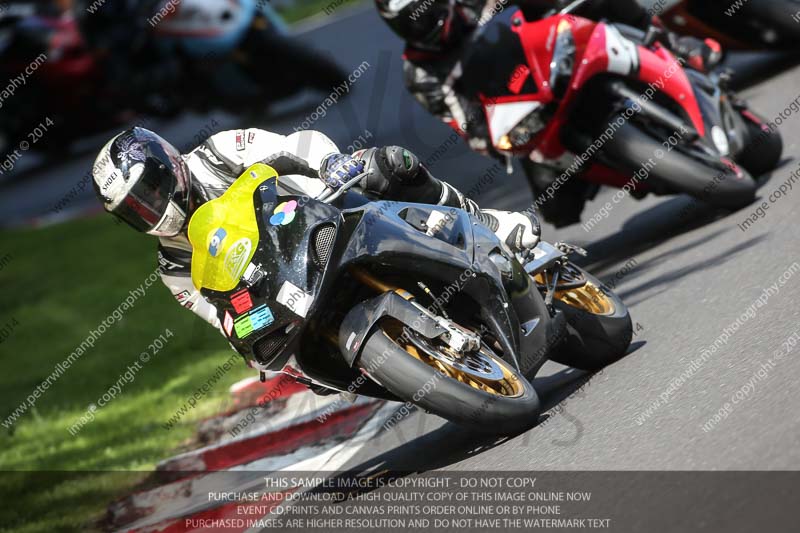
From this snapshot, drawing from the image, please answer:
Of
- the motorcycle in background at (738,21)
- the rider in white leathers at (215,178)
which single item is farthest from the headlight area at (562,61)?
the motorcycle in background at (738,21)

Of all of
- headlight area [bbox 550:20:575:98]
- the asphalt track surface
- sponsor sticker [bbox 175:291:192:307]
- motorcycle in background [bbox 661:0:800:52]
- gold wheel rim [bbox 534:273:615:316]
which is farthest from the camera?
motorcycle in background [bbox 661:0:800:52]

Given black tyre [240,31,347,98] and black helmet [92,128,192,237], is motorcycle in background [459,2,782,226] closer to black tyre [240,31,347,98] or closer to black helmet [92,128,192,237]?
black helmet [92,128,192,237]

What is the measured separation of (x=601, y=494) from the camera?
4.48 m

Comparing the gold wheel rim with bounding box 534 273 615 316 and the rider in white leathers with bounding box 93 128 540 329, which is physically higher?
the rider in white leathers with bounding box 93 128 540 329

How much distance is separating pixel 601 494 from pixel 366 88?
13.0 m

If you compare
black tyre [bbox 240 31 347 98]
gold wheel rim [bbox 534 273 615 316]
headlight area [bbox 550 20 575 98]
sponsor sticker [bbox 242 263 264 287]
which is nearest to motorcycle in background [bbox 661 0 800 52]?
headlight area [bbox 550 20 575 98]

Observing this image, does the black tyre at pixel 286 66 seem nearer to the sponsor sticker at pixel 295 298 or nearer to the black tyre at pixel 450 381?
the black tyre at pixel 450 381

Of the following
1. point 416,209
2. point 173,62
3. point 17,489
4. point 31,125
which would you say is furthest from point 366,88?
point 416,209

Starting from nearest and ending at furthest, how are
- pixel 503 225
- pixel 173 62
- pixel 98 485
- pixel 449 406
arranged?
pixel 449 406 → pixel 503 225 → pixel 98 485 → pixel 173 62

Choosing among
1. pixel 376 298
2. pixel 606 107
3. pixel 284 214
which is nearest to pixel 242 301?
pixel 284 214

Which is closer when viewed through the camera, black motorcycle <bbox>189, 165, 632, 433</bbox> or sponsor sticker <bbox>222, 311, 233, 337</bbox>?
black motorcycle <bbox>189, 165, 632, 433</bbox>

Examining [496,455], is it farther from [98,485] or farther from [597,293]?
[98,485]

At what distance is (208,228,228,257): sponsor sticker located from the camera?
5293mm

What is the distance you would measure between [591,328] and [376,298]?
1443mm
